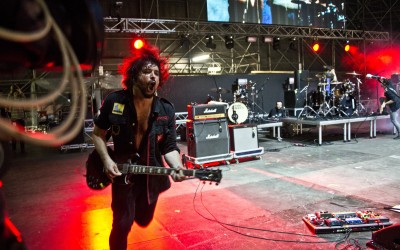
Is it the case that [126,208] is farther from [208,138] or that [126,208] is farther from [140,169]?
[208,138]

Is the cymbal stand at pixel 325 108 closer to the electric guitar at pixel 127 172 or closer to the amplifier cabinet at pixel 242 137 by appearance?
the amplifier cabinet at pixel 242 137

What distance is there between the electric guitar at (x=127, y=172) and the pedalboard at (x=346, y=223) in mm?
1728

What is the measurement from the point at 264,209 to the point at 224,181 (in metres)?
1.78

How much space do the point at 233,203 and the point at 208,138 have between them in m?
2.97

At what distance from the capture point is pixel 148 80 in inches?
112

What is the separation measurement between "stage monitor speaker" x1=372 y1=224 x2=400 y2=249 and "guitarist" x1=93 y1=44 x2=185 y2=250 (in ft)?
6.32

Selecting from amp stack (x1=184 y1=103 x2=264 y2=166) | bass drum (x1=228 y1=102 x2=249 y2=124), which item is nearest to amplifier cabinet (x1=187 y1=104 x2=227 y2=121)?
amp stack (x1=184 y1=103 x2=264 y2=166)

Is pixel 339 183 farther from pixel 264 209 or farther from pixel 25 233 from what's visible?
pixel 25 233

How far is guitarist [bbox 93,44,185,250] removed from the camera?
8.68 ft

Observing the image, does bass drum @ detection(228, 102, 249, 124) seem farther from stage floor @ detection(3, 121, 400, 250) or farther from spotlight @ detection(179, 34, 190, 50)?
spotlight @ detection(179, 34, 190, 50)

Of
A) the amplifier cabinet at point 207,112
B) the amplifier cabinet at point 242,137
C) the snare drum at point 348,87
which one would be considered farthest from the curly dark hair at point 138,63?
the snare drum at point 348,87

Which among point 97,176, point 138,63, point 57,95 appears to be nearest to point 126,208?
point 97,176

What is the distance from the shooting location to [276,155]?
895 centimetres

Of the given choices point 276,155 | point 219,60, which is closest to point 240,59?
point 219,60
